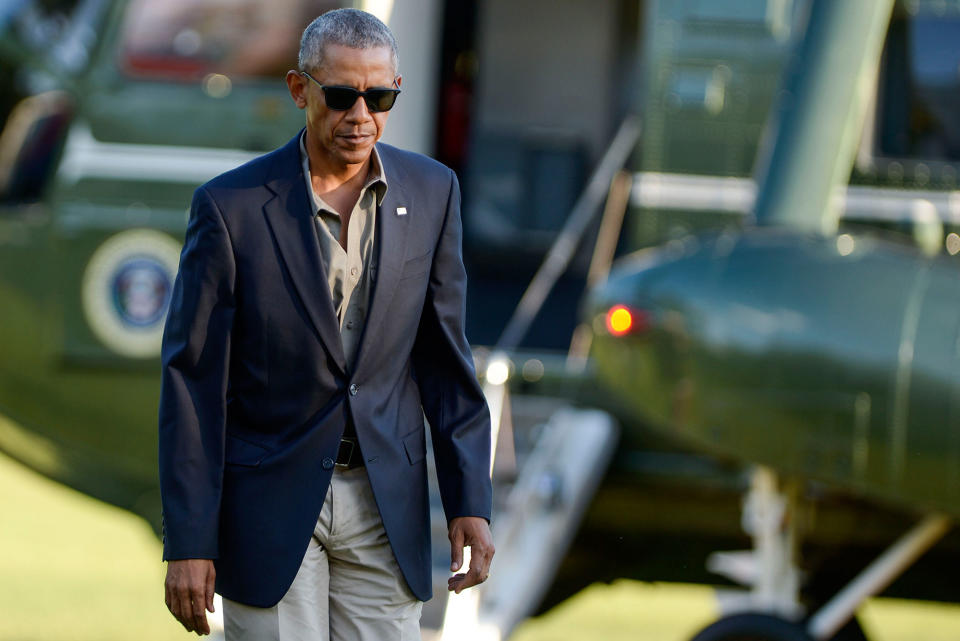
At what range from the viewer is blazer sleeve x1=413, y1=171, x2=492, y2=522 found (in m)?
2.01

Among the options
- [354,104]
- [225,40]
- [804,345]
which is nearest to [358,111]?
[354,104]

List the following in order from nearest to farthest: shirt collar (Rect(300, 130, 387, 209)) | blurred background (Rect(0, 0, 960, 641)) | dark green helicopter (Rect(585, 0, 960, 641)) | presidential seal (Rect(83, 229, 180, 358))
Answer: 1. shirt collar (Rect(300, 130, 387, 209))
2. dark green helicopter (Rect(585, 0, 960, 641))
3. blurred background (Rect(0, 0, 960, 641))
4. presidential seal (Rect(83, 229, 180, 358))

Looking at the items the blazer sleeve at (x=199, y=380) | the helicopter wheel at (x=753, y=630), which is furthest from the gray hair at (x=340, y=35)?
the helicopter wheel at (x=753, y=630)

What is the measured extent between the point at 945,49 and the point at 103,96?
349 centimetres

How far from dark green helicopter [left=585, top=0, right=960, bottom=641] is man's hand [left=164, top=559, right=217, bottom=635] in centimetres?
230

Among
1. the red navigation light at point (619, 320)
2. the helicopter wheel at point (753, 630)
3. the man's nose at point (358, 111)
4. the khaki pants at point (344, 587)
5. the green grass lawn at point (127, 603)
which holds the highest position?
the man's nose at point (358, 111)

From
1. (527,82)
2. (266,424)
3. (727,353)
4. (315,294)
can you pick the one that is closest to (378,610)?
(266,424)

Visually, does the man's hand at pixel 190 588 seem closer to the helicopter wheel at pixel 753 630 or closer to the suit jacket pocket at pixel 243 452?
the suit jacket pocket at pixel 243 452

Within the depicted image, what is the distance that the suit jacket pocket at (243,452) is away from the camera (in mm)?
1920

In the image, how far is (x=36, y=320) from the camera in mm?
5484

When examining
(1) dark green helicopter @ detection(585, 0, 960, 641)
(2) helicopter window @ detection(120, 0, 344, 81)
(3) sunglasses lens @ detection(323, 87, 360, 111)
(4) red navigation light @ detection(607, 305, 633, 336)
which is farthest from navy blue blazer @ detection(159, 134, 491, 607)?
(2) helicopter window @ detection(120, 0, 344, 81)

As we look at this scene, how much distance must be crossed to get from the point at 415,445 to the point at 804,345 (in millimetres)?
2025

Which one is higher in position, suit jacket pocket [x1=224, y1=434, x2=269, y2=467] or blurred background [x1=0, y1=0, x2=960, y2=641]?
suit jacket pocket [x1=224, y1=434, x2=269, y2=467]

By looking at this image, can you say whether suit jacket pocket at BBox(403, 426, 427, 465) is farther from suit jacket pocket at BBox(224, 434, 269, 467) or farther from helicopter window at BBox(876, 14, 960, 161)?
helicopter window at BBox(876, 14, 960, 161)
